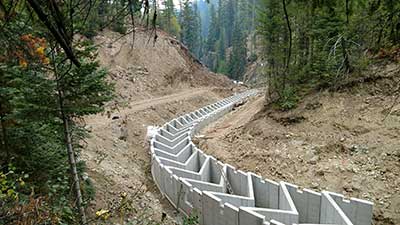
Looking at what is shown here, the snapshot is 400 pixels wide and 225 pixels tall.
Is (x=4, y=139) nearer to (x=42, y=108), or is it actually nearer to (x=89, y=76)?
(x=42, y=108)

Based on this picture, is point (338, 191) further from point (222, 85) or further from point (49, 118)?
point (222, 85)

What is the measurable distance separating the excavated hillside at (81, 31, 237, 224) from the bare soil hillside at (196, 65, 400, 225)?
3719mm

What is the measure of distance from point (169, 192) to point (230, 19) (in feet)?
282

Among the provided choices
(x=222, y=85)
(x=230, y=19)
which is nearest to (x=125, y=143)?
(x=222, y=85)

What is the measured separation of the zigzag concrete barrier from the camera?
7.27 metres

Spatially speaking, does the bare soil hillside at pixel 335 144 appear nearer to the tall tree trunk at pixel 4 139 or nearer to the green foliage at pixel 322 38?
the green foliage at pixel 322 38

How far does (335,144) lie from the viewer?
12.0 m

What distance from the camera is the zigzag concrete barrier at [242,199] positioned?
7.27 metres

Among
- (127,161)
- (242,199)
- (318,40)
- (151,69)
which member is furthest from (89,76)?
(151,69)

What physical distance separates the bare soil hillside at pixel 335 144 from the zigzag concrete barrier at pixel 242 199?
1.80m

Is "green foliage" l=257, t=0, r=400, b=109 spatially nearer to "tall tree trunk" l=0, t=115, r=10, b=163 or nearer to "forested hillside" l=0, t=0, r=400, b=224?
"forested hillside" l=0, t=0, r=400, b=224

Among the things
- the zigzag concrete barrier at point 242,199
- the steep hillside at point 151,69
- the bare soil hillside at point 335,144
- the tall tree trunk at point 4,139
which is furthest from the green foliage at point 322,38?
the steep hillside at point 151,69

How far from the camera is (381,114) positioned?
1216 centimetres

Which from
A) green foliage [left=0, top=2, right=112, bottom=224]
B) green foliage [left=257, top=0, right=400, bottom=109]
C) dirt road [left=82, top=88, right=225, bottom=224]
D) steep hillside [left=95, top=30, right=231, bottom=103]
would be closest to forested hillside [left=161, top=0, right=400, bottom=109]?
green foliage [left=257, top=0, right=400, bottom=109]
